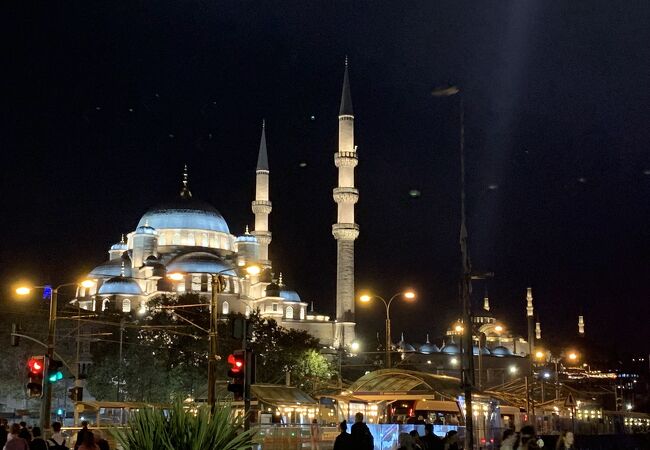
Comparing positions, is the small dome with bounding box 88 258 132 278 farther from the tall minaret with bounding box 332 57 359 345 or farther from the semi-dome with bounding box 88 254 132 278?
the tall minaret with bounding box 332 57 359 345

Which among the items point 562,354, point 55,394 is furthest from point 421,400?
point 562,354

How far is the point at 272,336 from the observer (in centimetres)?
5769

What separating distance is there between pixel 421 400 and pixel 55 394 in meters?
29.6

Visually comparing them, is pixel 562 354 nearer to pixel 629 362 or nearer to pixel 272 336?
pixel 629 362

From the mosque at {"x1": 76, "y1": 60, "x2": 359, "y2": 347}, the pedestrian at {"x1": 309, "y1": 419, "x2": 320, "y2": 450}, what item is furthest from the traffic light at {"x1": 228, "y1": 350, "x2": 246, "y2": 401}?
the mosque at {"x1": 76, "y1": 60, "x2": 359, "y2": 347}

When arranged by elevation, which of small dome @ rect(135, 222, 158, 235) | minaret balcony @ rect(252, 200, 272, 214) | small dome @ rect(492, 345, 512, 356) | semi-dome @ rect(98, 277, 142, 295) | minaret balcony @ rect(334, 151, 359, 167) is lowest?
small dome @ rect(492, 345, 512, 356)

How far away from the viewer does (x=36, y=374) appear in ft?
63.0

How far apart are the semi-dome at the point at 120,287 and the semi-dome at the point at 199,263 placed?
2.92 metres

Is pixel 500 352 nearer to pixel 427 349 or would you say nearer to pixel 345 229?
pixel 427 349

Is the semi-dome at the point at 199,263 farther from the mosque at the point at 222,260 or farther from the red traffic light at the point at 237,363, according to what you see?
the red traffic light at the point at 237,363

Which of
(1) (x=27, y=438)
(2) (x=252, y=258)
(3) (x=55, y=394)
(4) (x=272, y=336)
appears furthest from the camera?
A: (2) (x=252, y=258)

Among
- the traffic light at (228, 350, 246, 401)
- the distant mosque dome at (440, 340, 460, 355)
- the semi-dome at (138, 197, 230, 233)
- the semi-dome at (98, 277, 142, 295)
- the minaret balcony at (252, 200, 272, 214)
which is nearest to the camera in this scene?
the traffic light at (228, 350, 246, 401)

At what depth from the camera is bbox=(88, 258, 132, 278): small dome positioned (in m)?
73.6

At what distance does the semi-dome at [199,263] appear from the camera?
70875 mm
